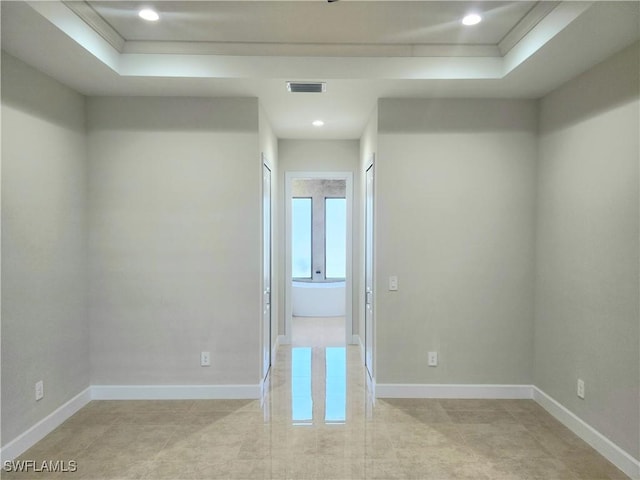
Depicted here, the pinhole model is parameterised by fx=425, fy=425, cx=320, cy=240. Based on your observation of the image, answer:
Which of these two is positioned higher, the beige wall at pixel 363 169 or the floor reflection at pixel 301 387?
the beige wall at pixel 363 169

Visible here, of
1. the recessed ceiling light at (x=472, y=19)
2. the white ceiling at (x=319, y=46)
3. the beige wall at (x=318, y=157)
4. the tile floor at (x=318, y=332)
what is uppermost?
the recessed ceiling light at (x=472, y=19)

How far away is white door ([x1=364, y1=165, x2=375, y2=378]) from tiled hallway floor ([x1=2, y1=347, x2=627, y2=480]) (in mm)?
538

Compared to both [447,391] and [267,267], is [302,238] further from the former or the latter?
[447,391]

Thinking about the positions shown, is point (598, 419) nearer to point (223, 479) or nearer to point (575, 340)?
point (575, 340)

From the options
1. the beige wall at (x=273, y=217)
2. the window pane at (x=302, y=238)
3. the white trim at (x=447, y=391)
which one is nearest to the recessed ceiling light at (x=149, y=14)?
the beige wall at (x=273, y=217)

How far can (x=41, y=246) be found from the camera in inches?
117

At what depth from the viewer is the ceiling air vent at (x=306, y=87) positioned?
10.7ft

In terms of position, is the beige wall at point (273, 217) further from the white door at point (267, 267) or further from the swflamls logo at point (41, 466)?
the swflamls logo at point (41, 466)

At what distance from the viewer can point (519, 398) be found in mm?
3721

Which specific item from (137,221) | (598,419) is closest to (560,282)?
(598,419)

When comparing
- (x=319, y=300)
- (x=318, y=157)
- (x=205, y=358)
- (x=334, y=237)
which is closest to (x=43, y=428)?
(x=205, y=358)

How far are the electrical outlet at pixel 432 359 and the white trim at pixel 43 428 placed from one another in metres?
2.95

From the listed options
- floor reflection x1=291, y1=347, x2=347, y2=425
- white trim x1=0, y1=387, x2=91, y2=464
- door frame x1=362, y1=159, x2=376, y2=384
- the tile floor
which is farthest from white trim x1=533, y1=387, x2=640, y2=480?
white trim x1=0, y1=387, x2=91, y2=464

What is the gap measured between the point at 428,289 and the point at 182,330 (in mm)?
2173
